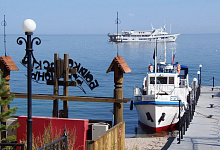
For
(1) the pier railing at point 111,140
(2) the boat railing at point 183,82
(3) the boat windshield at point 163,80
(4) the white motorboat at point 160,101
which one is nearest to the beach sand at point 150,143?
(4) the white motorboat at point 160,101

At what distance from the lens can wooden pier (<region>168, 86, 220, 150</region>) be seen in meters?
16.2

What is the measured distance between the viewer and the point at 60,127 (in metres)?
9.56

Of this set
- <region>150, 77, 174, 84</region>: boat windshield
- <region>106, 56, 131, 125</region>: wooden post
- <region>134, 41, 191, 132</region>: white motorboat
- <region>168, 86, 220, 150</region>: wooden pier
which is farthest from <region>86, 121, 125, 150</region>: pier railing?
<region>150, 77, 174, 84</region>: boat windshield

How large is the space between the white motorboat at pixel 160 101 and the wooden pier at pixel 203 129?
1358 millimetres

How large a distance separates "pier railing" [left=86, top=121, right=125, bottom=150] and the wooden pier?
6.03 metres

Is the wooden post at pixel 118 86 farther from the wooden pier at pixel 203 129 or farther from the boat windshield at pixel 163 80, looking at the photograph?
the boat windshield at pixel 163 80

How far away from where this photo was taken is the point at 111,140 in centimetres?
955

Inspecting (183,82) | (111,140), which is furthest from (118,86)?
(183,82)

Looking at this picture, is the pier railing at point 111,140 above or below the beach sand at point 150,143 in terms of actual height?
above

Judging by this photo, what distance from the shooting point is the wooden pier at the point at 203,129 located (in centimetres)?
1620

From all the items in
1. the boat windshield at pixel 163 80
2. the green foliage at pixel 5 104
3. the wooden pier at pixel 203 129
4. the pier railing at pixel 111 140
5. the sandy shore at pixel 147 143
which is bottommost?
the sandy shore at pixel 147 143

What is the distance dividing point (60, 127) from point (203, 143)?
8656 millimetres

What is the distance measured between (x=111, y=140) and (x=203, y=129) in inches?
451

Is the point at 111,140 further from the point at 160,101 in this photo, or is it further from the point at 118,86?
the point at 160,101
